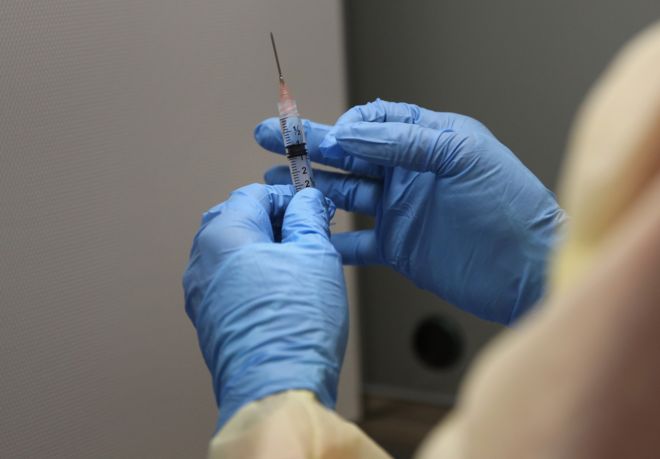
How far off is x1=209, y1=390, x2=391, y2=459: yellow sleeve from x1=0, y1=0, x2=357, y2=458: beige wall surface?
19.6 inches

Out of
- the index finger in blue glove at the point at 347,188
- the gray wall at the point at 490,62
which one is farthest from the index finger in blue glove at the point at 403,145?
the gray wall at the point at 490,62

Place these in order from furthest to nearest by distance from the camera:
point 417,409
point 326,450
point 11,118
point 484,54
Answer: point 417,409, point 484,54, point 11,118, point 326,450

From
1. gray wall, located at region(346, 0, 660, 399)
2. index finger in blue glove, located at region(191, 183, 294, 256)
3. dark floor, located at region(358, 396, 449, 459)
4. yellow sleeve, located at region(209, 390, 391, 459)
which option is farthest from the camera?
dark floor, located at region(358, 396, 449, 459)

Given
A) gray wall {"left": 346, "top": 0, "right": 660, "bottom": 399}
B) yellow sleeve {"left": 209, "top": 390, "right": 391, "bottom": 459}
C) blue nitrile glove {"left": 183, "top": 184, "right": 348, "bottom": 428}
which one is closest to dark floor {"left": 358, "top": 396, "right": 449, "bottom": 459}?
gray wall {"left": 346, "top": 0, "right": 660, "bottom": 399}

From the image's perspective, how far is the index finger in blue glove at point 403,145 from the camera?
3.03 feet

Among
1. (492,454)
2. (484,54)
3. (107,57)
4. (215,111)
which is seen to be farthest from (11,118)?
(484,54)

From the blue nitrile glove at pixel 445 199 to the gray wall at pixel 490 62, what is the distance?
0.56 meters

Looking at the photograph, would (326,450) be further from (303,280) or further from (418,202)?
(418,202)

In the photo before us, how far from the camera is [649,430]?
0.95 ft

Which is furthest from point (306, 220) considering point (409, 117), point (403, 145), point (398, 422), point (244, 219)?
point (398, 422)

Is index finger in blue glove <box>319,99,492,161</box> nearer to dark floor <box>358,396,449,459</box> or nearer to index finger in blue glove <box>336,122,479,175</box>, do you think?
index finger in blue glove <box>336,122,479,175</box>

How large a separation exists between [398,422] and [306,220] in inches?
40.4

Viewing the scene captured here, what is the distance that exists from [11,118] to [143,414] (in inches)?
20.1

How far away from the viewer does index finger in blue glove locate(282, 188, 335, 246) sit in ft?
2.64
